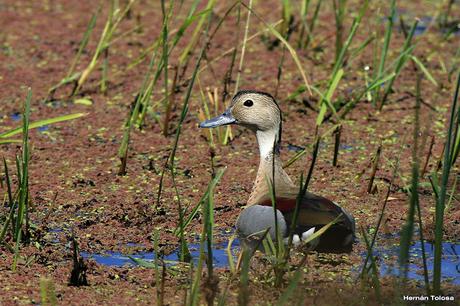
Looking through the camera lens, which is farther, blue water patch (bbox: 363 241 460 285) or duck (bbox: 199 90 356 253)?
duck (bbox: 199 90 356 253)

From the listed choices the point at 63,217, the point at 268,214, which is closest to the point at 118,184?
the point at 63,217

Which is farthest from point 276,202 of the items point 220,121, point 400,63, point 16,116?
point 16,116

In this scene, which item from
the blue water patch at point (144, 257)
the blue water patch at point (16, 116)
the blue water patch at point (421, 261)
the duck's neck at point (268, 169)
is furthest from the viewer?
the blue water patch at point (16, 116)

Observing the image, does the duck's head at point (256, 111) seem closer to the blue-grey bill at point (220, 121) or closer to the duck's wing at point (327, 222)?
the blue-grey bill at point (220, 121)

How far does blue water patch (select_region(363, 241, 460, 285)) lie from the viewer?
5.39 meters

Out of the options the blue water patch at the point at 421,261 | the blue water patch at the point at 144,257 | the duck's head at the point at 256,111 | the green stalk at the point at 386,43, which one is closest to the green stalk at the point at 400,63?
the green stalk at the point at 386,43

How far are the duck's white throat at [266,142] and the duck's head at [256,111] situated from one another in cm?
2

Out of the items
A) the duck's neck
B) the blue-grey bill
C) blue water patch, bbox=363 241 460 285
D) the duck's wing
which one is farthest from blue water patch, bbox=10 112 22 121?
blue water patch, bbox=363 241 460 285

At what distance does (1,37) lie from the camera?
9.69 meters

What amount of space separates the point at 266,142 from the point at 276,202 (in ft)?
3.54

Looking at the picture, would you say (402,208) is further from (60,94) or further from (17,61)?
(17,61)

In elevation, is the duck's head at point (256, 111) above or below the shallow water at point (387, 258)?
above

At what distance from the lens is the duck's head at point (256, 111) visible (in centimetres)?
696

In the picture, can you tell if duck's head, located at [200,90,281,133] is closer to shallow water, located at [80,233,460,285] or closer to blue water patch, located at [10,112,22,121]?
shallow water, located at [80,233,460,285]
